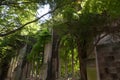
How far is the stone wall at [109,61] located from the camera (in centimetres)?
678

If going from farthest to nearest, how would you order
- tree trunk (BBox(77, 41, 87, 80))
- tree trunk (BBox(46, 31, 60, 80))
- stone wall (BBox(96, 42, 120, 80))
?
1. tree trunk (BBox(46, 31, 60, 80))
2. tree trunk (BBox(77, 41, 87, 80))
3. stone wall (BBox(96, 42, 120, 80))

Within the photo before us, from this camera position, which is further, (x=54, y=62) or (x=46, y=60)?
(x=46, y=60)

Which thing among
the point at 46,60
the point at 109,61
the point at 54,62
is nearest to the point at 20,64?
the point at 46,60

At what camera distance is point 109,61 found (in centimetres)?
706

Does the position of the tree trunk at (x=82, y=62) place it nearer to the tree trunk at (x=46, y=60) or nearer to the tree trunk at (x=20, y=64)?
the tree trunk at (x=46, y=60)

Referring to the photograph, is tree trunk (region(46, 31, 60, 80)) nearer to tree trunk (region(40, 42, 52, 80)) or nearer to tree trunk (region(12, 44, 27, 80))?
tree trunk (region(40, 42, 52, 80))

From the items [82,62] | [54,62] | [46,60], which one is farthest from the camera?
[46,60]

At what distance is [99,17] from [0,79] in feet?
40.2

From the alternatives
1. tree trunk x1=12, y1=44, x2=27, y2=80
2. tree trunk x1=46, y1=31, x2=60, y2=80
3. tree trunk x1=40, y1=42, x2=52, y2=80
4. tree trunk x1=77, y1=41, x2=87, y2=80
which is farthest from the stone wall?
tree trunk x1=12, y1=44, x2=27, y2=80

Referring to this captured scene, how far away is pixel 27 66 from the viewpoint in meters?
15.5

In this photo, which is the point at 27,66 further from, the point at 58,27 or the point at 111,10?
the point at 111,10

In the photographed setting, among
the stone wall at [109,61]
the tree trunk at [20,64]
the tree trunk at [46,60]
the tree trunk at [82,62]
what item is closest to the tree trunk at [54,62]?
the tree trunk at [46,60]

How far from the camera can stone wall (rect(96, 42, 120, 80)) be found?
6777 mm

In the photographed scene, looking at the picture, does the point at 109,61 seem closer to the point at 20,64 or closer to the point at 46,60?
the point at 46,60
